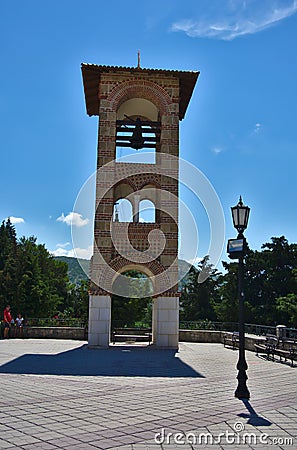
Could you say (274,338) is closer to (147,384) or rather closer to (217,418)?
(147,384)

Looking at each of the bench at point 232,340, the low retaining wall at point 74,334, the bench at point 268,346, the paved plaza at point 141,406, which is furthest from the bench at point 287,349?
the low retaining wall at point 74,334

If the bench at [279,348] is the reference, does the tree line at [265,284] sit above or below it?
above

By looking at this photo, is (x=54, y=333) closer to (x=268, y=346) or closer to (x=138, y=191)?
(x=138, y=191)

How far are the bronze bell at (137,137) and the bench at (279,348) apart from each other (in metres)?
9.68

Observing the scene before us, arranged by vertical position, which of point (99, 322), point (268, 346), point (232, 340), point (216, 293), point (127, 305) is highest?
point (216, 293)

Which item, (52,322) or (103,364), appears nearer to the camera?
(103,364)

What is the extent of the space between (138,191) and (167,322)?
5504mm

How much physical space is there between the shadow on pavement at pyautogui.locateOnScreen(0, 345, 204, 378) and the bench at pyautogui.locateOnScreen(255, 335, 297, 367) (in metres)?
2.95

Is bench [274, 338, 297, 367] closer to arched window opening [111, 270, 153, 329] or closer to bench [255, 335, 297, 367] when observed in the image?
bench [255, 335, 297, 367]

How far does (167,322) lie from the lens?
18.4 metres

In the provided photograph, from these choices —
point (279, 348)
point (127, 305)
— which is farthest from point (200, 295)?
point (279, 348)

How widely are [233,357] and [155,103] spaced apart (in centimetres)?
1115

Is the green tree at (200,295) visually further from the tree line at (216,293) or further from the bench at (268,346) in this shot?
the bench at (268,346)

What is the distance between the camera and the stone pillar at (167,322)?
18281 millimetres
